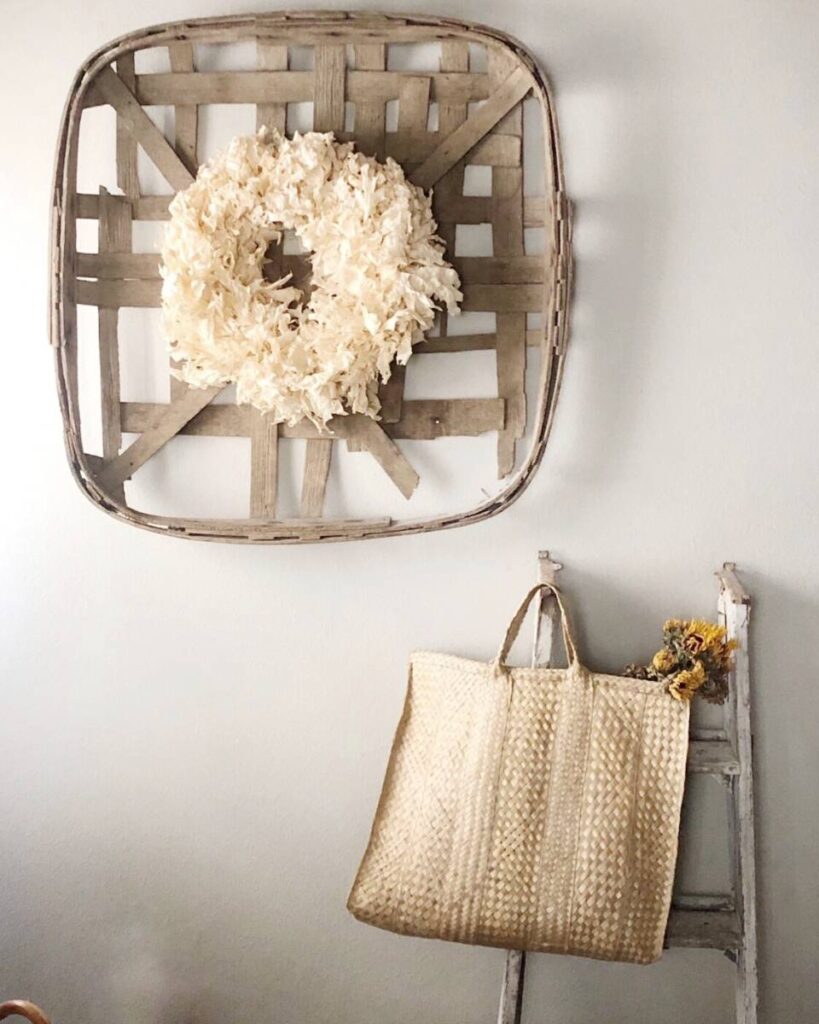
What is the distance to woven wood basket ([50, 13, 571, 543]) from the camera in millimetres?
1471

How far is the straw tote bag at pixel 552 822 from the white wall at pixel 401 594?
0.15 metres

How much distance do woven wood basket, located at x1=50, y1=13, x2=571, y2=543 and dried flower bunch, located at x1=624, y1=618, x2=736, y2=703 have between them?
322mm

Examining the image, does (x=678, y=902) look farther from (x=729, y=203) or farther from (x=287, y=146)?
(x=287, y=146)

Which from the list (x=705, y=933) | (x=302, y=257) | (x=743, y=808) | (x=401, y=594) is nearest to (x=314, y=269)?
(x=302, y=257)

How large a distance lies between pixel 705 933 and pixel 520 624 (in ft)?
1.71

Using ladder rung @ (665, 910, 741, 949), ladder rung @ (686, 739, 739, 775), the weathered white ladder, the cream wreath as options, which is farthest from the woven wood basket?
ladder rung @ (665, 910, 741, 949)

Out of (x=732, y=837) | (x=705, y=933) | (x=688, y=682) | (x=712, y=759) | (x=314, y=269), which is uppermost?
(x=314, y=269)

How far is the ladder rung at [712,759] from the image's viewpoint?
1.46 metres

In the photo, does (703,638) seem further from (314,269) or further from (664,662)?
(314,269)

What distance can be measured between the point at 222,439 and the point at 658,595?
2.42ft

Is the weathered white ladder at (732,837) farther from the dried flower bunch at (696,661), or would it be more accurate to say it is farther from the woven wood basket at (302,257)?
the woven wood basket at (302,257)

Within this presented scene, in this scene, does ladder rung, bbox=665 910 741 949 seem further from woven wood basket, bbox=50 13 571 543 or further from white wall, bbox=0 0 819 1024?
woven wood basket, bbox=50 13 571 543

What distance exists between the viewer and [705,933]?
4.79 feet

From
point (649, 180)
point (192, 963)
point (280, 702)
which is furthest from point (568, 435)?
point (192, 963)
